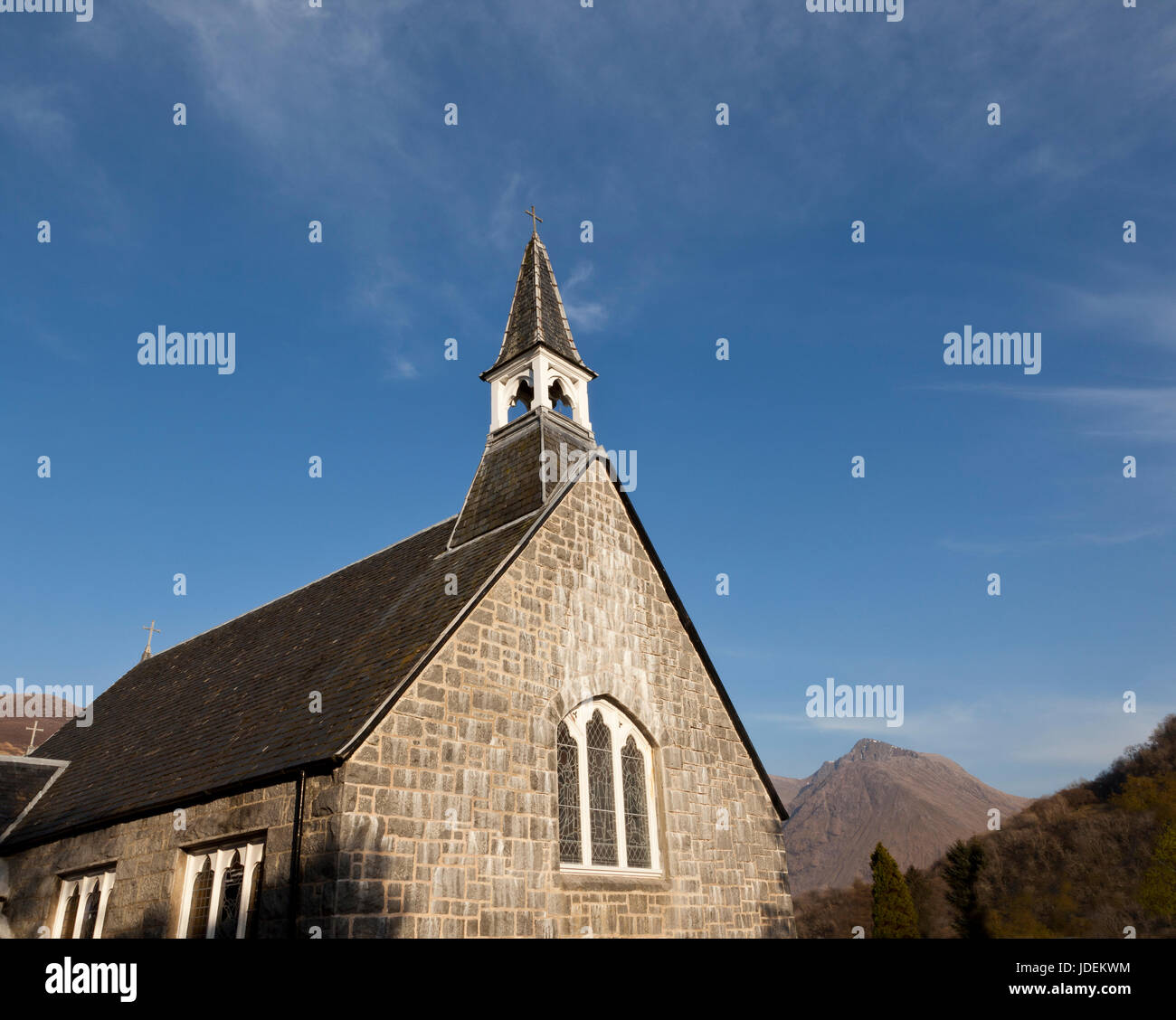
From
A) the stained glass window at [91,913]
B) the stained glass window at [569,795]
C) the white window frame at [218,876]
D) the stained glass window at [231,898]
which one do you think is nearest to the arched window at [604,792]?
the stained glass window at [569,795]

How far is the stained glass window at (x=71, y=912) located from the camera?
1512 centimetres

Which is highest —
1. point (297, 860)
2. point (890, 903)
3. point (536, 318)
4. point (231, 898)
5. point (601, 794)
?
→ point (536, 318)

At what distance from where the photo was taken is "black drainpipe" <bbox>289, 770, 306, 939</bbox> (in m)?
10.5

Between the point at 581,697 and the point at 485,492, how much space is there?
17.3 feet

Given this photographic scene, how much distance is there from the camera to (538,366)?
740 inches

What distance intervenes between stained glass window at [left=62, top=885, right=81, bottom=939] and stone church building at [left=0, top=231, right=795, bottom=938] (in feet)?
0.25

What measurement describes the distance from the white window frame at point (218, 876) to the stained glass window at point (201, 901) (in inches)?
2.1

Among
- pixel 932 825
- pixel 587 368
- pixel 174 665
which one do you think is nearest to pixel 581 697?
pixel 587 368

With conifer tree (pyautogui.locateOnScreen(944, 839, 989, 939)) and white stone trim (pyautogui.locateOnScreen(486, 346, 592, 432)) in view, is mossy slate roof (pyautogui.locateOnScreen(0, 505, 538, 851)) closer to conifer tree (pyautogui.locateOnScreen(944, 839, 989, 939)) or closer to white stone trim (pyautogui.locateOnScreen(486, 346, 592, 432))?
white stone trim (pyautogui.locateOnScreen(486, 346, 592, 432))

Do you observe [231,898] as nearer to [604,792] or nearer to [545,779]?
[545,779]

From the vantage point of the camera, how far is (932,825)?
641 ft

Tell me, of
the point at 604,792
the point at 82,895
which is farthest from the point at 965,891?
the point at 82,895

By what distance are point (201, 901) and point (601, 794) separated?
629 centimetres
